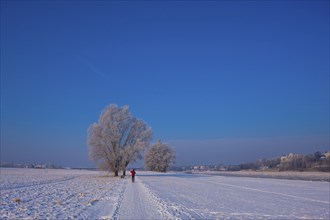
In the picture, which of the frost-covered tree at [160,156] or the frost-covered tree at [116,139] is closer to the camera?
the frost-covered tree at [116,139]

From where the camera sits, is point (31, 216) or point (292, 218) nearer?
point (31, 216)

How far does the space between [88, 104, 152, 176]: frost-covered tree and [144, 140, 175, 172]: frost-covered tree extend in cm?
4083

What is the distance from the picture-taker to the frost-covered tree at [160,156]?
95.9 m

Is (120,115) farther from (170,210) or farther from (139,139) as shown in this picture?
(170,210)

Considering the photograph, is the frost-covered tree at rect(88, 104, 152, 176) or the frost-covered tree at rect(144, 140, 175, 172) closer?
the frost-covered tree at rect(88, 104, 152, 176)

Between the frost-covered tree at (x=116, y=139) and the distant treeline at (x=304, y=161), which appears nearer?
the frost-covered tree at (x=116, y=139)

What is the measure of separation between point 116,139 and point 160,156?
1732 inches

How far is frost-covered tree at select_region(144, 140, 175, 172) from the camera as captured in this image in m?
95.9

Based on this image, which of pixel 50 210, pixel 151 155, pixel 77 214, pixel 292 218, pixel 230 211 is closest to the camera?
pixel 77 214

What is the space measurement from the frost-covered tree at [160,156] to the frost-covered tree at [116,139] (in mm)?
40833

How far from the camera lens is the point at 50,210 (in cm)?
1283

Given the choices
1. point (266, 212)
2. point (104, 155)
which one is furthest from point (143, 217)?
point (104, 155)

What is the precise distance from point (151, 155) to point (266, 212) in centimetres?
8339

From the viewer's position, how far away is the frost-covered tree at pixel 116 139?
173 ft
